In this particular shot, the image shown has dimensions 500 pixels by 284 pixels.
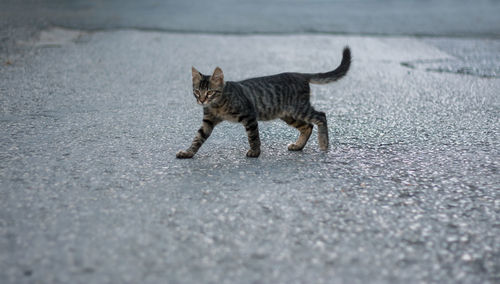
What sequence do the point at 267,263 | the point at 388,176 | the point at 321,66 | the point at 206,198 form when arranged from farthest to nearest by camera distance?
1. the point at 321,66
2. the point at 388,176
3. the point at 206,198
4. the point at 267,263

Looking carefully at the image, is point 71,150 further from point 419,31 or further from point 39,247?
Answer: point 419,31

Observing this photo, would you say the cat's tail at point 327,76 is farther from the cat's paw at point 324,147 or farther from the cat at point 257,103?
the cat's paw at point 324,147

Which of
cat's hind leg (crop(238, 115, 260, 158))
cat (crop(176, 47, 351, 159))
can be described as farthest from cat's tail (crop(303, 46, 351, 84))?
cat's hind leg (crop(238, 115, 260, 158))

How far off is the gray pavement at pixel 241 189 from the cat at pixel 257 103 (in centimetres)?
17

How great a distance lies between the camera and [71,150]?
3.88m

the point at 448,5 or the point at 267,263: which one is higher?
the point at 448,5

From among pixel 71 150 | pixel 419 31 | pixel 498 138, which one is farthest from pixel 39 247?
pixel 419 31

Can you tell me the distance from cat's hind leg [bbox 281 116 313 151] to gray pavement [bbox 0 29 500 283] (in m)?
0.09

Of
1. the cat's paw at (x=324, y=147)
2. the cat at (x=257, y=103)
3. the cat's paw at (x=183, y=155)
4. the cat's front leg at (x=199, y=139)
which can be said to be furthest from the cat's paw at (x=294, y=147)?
the cat's paw at (x=183, y=155)

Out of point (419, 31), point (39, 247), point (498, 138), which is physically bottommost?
point (39, 247)

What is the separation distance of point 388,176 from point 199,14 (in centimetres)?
1109

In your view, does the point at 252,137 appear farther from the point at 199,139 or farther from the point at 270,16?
the point at 270,16

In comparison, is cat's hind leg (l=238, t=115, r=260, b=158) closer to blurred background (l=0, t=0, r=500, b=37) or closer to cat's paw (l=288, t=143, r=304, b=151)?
cat's paw (l=288, t=143, r=304, b=151)

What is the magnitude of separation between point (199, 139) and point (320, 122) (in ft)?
3.43
